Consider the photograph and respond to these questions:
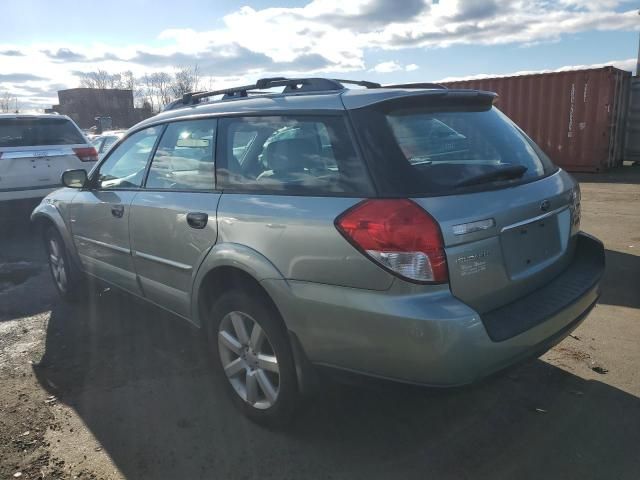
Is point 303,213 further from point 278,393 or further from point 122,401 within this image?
point 122,401

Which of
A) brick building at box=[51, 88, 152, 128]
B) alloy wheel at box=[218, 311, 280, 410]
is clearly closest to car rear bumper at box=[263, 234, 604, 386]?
alloy wheel at box=[218, 311, 280, 410]

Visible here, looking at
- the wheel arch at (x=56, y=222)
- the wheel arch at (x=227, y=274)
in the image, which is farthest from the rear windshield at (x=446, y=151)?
the wheel arch at (x=56, y=222)

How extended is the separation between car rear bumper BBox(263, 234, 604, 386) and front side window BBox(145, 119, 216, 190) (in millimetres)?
980

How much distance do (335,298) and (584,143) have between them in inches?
554

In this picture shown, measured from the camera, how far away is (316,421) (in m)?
2.92

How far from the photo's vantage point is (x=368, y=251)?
7.22ft

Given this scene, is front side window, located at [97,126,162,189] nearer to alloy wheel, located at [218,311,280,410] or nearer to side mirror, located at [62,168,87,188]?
A: side mirror, located at [62,168,87,188]

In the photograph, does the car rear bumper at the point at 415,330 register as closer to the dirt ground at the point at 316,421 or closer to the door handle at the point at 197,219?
the dirt ground at the point at 316,421

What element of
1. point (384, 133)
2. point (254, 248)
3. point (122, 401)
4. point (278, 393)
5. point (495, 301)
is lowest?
point (122, 401)

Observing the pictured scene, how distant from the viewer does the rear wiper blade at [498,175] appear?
237 cm

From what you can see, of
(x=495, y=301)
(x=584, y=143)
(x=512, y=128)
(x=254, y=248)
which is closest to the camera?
(x=495, y=301)

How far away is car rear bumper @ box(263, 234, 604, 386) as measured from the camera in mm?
2113

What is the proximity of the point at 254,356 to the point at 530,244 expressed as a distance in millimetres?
1537

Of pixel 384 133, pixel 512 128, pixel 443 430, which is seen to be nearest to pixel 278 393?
pixel 443 430
